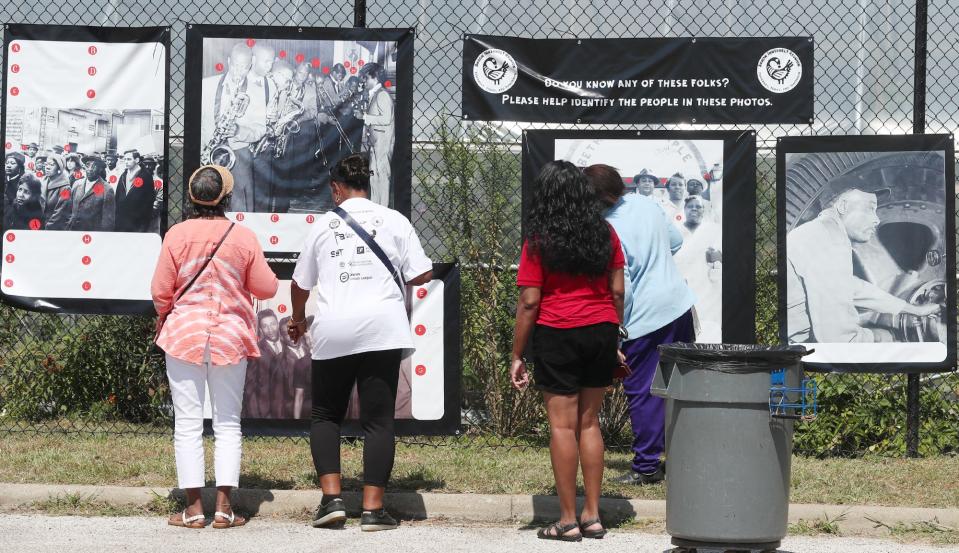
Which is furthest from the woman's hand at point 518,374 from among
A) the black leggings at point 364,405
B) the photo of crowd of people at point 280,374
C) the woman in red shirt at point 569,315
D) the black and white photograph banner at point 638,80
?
the black and white photograph banner at point 638,80

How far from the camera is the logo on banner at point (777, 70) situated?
754cm

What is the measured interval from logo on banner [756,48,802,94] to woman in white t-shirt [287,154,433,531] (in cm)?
282

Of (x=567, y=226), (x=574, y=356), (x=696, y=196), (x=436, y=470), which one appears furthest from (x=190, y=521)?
(x=696, y=196)

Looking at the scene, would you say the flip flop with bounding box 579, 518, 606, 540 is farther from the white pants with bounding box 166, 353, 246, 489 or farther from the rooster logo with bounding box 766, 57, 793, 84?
the rooster logo with bounding box 766, 57, 793, 84

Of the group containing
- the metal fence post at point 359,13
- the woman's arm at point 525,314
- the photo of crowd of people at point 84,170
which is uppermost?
the metal fence post at point 359,13

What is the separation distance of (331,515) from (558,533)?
1123 millimetres

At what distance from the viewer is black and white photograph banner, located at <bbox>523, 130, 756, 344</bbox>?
7547mm

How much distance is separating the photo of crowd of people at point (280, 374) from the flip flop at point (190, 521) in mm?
1663

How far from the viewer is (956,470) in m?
7.13

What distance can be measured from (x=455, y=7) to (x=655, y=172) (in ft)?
6.37

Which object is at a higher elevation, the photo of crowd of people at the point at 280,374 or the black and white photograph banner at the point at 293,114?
the black and white photograph banner at the point at 293,114

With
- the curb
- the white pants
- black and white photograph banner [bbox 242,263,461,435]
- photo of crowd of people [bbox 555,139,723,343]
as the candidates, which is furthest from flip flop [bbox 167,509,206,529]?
photo of crowd of people [bbox 555,139,723,343]

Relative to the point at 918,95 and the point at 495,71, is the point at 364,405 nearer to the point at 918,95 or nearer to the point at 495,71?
the point at 495,71

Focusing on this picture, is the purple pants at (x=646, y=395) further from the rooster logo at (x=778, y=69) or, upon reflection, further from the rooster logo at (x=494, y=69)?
the rooster logo at (x=494, y=69)
